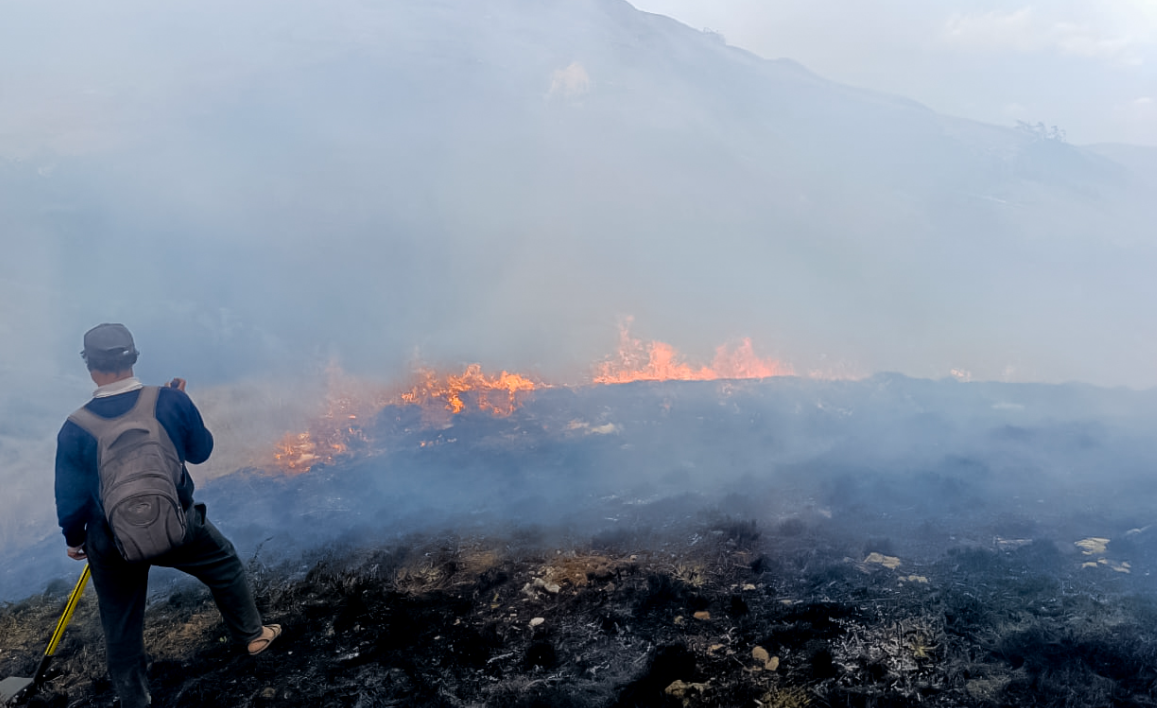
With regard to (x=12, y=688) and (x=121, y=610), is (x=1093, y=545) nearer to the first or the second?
(x=121, y=610)

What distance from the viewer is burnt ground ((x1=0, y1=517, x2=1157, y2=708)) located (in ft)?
13.2

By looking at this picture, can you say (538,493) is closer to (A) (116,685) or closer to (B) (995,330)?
(A) (116,685)

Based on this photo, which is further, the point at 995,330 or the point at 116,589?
the point at 995,330

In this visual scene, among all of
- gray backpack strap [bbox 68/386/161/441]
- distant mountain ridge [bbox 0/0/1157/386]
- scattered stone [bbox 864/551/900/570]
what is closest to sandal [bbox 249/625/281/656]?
gray backpack strap [bbox 68/386/161/441]

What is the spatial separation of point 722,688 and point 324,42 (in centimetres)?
2015

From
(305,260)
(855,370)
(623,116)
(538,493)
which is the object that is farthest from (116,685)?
(623,116)

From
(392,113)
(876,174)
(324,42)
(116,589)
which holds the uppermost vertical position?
(324,42)

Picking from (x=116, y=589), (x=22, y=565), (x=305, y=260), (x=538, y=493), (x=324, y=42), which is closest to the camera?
(x=116, y=589)

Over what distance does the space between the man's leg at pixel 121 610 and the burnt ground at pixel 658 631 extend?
0.96 ft

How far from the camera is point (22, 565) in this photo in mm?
6523

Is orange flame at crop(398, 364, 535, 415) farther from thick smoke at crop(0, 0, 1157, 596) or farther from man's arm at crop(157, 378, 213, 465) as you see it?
man's arm at crop(157, 378, 213, 465)

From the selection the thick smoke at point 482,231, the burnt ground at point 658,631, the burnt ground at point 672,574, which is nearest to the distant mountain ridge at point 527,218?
the thick smoke at point 482,231

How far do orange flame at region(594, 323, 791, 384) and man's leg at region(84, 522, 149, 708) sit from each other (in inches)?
333

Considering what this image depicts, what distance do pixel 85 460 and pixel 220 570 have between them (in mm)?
1148
